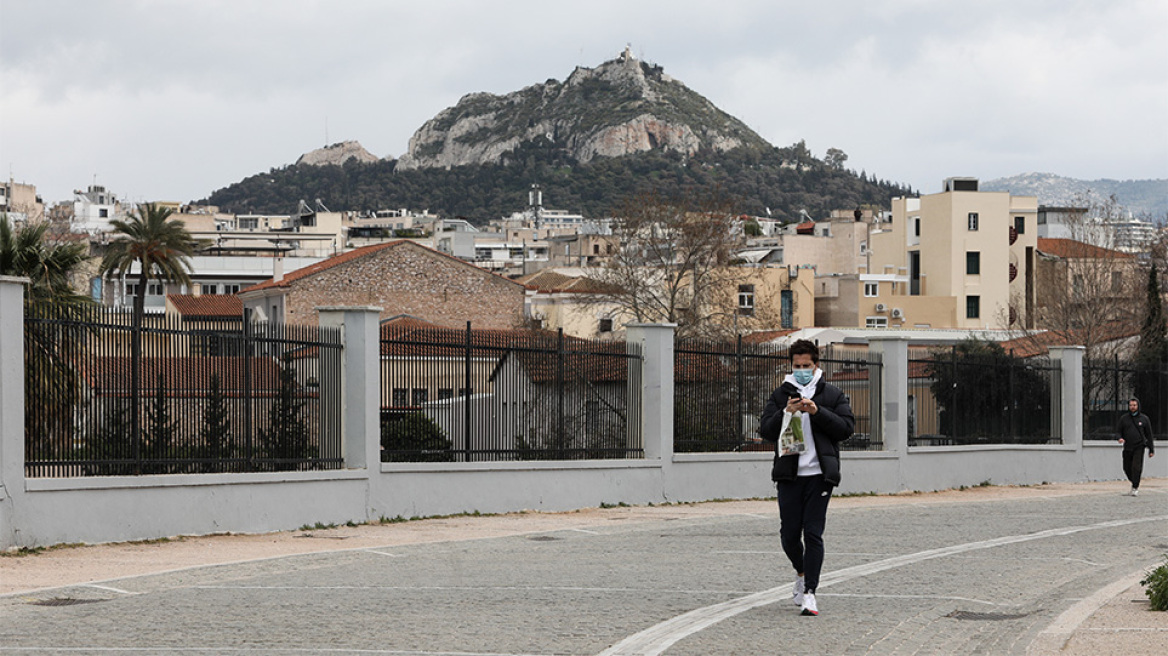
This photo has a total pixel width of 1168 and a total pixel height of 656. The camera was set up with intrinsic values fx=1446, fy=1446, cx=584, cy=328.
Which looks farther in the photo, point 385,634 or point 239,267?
point 239,267

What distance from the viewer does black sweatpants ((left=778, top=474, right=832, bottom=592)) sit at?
33.3ft

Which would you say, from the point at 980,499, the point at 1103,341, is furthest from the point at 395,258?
the point at 980,499

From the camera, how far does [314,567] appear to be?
13.5m

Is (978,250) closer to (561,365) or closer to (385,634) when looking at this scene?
(561,365)

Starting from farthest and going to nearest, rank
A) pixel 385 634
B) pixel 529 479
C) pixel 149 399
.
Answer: pixel 529 479, pixel 149 399, pixel 385 634

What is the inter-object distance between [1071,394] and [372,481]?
20478mm

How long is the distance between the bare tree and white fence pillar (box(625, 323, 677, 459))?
122 feet

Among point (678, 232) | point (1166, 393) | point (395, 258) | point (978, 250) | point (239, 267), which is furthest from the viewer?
point (239, 267)

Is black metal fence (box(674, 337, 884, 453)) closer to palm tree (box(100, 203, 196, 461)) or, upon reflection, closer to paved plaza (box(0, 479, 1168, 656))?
paved plaza (box(0, 479, 1168, 656))

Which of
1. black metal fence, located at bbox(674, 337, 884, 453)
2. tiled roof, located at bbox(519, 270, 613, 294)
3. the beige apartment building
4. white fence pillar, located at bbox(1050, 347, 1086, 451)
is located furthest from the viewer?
the beige apartment building

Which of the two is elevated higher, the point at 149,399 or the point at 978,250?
the point at 978,250

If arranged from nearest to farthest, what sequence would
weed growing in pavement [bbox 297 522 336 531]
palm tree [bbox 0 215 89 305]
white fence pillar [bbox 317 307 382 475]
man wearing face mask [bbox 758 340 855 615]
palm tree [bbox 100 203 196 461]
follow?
man wearing face mask [bbox 758 340 855 615] < weed growing in pavement [bbox 297 522 336 531] < white fence pillar [bbox 317 307 382 475] < palm tree [bbox 0 215 89 305] < palm tree [bbox 100 203 196 461]

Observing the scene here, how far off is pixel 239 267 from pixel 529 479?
302ft

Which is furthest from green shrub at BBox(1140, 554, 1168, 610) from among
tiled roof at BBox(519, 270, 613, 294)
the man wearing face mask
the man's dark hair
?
tiled roof at BBox(519, 270, 613, 294)
